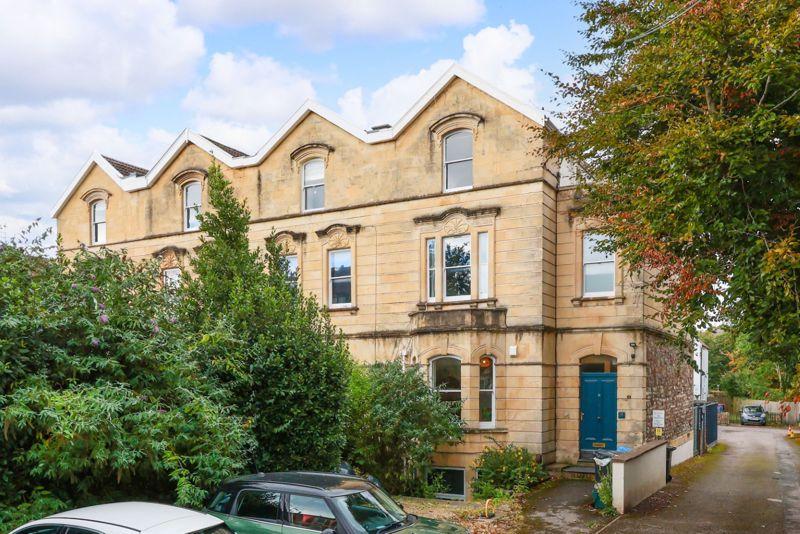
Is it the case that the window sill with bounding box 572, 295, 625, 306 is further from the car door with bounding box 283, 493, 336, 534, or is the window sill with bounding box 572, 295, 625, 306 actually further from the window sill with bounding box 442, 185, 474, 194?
the car door with bounding box 283, 493, 336, 534

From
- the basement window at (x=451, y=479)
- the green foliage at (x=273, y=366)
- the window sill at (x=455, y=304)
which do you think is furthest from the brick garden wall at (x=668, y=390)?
the green foliage at (x=273, y=366)

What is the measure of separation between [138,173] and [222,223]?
16908mm

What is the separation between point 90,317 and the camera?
956 cm

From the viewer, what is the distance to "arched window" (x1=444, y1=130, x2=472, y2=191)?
20.8 m

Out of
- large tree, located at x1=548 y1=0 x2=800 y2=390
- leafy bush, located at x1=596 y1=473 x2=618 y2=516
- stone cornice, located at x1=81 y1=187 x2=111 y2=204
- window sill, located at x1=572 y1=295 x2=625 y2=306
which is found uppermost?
stone cornice, located at x1=81 y1=187 x2=111 y2=204

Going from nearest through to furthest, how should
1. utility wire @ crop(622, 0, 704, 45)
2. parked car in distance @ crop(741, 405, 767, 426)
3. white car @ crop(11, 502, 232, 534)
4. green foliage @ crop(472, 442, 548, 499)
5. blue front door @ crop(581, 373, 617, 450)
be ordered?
1. white car @ crop(11, 502, 232, 534)
2. utility wire @ crop(622, 0, 704, 45)
3. green foliage @ crop(472, 442, 548, 499)
4. blue front door @ crop(581, 373, 617, 450)
5. parked car in distance @ crop(741, 405, 767, 426)

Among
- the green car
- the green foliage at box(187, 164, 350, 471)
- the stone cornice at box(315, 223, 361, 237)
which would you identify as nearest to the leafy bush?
the green foliage at box(187, 164, 350, 471)

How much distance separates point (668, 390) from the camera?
2225cm

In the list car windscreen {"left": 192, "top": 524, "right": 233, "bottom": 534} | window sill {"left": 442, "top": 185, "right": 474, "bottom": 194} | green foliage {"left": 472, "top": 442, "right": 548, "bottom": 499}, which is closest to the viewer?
car windscreen {"left": 192, "top": 524, "right": 233, "bottom": 534}

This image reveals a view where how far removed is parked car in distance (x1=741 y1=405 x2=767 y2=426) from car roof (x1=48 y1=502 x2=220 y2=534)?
48469mm

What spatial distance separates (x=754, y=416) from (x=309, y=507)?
46.9 m

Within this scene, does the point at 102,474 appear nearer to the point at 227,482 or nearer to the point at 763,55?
the point at 227,482

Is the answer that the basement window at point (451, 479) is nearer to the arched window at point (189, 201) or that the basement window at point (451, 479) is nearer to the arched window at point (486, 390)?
the arched window at point (486, 390)

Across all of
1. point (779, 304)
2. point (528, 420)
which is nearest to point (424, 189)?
point (528, 420)
